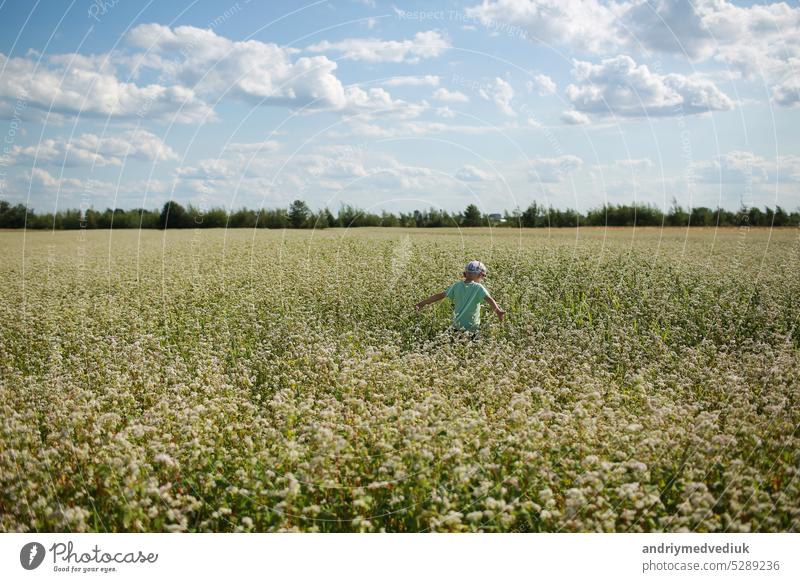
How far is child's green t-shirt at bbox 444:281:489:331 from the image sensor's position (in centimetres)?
1158

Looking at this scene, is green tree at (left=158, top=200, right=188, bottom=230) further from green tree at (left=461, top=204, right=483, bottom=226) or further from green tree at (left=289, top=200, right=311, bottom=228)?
green tree at (left=461, top=204, right=483, bottom=226)

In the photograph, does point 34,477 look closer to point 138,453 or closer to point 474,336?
point 138,453

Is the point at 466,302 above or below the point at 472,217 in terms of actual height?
below

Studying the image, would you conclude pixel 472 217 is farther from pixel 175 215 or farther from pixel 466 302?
pixel 466 302
